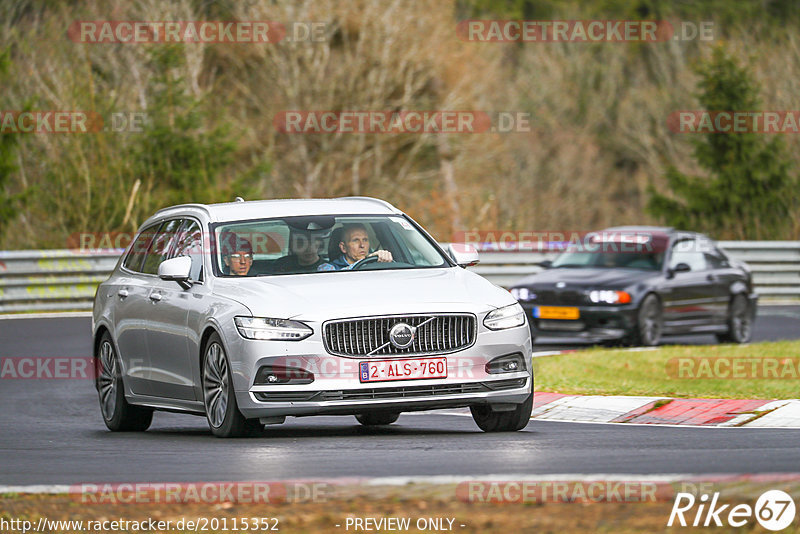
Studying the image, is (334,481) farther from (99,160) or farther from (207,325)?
(99,160)

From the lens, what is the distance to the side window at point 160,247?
1230 cm

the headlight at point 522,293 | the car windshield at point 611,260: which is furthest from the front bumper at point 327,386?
the car windshield at point 611,260

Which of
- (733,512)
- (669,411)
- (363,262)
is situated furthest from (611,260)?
(733,512)

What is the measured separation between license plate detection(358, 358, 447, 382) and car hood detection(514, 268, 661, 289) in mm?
10238

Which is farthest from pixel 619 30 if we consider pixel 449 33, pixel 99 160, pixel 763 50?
pixel 99 160

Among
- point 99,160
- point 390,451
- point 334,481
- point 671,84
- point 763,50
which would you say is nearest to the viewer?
point 334,481

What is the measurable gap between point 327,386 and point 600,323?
10397 mm

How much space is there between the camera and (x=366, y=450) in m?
9.66

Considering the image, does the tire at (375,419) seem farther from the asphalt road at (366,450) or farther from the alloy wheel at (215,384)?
the alloy wheel at (215,384)

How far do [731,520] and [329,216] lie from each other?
5665 millimetres

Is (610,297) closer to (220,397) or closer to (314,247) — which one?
(314,247)

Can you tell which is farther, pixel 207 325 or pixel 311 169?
pixel 311 169

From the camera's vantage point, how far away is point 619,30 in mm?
69625

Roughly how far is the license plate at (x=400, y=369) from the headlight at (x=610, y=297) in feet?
33.1
